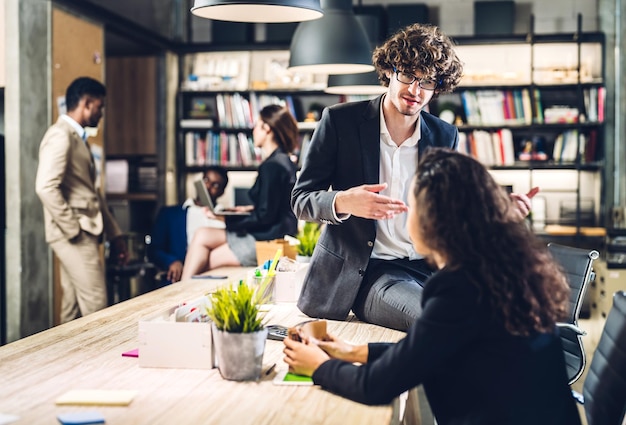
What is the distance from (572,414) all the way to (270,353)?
0.73m

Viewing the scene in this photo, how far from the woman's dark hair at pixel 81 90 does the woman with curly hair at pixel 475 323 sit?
3.65m

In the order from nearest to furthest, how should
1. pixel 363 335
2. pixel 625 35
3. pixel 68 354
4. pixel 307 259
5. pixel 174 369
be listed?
pixel 174 369 < pixel 68 354 < pixel 363 335 < pixel 307 259 < pixel 625 35

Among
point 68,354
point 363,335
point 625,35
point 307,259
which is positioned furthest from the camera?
point 625,35

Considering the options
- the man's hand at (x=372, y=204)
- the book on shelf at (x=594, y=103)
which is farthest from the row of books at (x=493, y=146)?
the man's hand at (x=372, y=204)

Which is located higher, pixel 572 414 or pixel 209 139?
pixel 209 139

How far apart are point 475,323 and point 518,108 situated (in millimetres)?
6532

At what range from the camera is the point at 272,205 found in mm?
4547

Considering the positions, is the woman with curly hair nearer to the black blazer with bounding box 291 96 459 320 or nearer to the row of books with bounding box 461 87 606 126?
the black blazer with bounding box 291 96 459 320

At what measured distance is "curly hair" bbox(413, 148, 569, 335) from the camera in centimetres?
161

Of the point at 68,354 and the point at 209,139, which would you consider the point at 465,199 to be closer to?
the point at 68,354

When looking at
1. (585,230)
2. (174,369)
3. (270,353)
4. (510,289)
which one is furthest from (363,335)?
(585,230)

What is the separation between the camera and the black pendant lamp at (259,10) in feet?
8.43

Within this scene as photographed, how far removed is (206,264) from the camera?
14.9ft

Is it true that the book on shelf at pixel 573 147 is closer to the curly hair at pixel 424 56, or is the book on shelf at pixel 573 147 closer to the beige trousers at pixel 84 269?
the beige trousers at pixel 84 269
